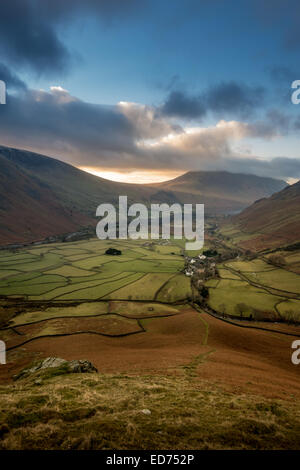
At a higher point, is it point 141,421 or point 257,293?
point 141,421

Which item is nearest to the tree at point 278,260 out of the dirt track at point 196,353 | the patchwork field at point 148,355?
the patchwork field at point 148,355

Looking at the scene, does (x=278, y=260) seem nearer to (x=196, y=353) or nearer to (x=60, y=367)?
(x=196, y=353)

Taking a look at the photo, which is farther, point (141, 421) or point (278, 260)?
point (278, 260)

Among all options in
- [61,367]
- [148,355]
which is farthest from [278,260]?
[61,367]

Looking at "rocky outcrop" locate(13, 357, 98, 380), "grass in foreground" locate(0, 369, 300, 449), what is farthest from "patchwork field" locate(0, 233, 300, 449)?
"rocky outcrop" locate(13, 357, 98, 380)

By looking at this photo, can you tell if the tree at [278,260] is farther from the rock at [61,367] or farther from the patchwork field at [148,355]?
the rock at [61,367]
